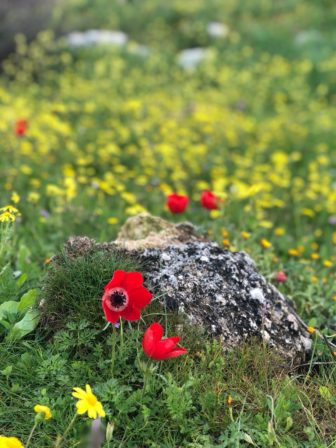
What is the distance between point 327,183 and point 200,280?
3037 millimetres

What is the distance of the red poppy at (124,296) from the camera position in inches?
78.6

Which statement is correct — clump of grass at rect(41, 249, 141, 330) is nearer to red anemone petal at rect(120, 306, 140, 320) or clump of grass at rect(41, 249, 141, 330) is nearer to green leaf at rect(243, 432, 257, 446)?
red anemone petal at rect(120, 306, 140, 320)

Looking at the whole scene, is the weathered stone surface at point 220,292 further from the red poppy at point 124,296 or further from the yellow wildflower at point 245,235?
the yellow wildflower at point 245,235

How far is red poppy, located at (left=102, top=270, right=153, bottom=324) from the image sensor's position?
1996mm

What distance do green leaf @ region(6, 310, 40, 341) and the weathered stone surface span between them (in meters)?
0.34

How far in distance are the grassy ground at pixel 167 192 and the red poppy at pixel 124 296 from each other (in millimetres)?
177

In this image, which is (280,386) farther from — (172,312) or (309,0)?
(309,0)

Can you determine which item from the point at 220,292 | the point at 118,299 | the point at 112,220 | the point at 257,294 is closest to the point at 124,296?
the point at 118,299

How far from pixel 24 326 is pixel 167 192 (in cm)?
216

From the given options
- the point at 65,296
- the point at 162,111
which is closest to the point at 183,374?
the point at 65,296

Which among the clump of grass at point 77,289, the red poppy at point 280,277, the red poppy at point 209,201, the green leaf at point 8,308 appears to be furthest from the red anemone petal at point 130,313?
the red poppy at point 209,201

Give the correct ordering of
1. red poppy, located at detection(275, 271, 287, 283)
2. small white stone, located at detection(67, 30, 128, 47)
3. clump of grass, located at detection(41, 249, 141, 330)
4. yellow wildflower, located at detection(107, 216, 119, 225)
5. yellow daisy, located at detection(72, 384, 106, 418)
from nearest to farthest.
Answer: yellow daisy, located at detection(72, 384, 106, 418) → clump of grass, located at detection(41, 249, 141, 330) → red poppy, located at detection(275, 271, 287, 283) → yellow wildflower, located at detection(107, 216, 119, 225) → small white stone, located at detection(67, 30, 128, 47)

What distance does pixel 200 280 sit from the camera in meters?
2.49

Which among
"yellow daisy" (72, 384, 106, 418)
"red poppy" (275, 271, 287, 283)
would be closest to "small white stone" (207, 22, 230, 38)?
"red poppy" (275, 271, 287, 283)
